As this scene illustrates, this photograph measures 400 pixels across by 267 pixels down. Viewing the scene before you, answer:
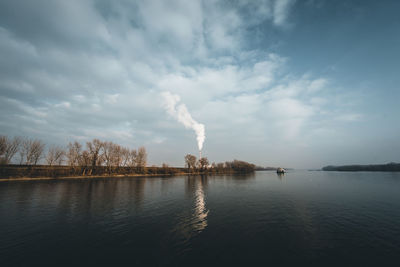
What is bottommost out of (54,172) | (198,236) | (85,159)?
(198,236)

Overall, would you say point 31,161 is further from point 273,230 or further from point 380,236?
point 380,236

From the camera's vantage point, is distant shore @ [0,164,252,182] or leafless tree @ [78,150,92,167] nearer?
distant shore @ [0,164,252,182]

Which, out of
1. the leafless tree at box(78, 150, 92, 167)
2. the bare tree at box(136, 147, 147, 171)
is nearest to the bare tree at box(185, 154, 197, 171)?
the bare tree at box(136, 147, 147, 171)

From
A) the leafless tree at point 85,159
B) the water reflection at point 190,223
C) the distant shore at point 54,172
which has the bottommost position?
the water reflection at point 190,223

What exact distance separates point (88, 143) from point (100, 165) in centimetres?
1827

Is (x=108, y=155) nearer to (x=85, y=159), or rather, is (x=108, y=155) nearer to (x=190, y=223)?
(x=85, y=159)

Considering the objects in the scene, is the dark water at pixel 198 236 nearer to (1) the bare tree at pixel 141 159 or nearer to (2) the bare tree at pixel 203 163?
(1) the bare tree at pixel 141 159

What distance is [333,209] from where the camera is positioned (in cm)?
2544

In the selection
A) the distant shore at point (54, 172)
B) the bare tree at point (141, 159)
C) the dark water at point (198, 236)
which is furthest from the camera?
the bare tree at point (141, 159)

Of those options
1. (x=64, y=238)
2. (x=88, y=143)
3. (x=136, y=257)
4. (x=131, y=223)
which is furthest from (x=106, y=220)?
(x=88, y=143)

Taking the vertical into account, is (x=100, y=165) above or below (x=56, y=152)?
below

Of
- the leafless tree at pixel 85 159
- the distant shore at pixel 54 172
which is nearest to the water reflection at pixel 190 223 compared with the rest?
the distant shore at pixel 54 172

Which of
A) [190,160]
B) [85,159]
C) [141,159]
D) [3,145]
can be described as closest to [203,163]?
[190,160]

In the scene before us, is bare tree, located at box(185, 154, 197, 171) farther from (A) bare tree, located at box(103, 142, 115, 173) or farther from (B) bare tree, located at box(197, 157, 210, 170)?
(A) bare tree, located at box(103, 142, 115, 173)
